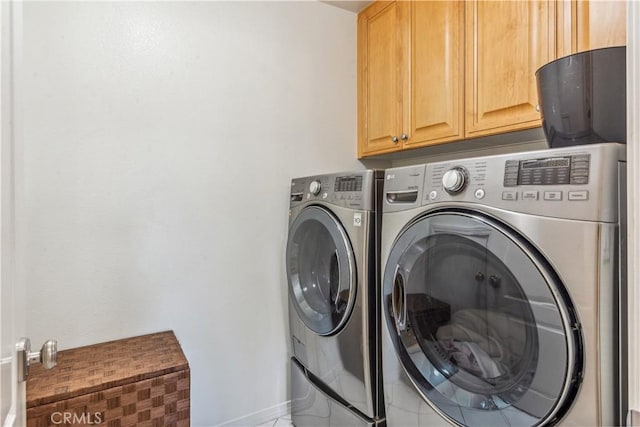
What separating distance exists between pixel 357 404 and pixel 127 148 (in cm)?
150

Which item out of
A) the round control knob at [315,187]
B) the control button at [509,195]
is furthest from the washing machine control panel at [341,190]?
the control button at [509,195]

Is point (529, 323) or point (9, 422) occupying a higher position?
point (529, 323)

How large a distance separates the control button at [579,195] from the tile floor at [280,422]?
5.79ft

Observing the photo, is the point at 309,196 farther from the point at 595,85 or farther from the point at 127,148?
the point at 595,85

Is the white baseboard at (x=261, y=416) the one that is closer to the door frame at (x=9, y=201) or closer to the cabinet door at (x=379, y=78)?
the door frame at (x=9, y=201)

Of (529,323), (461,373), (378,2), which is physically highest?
(378,2)

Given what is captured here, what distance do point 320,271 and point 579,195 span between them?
43.9 inches

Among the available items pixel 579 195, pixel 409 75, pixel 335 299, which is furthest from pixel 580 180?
pixel 409 75

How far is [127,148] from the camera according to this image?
62.6 inches

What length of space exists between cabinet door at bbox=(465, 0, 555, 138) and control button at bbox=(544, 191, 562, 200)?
2.15ft

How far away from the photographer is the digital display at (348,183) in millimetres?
1373

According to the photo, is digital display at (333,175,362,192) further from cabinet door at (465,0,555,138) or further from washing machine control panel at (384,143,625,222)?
cabinet door at (465,0,555,138)

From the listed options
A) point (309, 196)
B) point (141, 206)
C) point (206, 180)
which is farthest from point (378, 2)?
point (141, 206)

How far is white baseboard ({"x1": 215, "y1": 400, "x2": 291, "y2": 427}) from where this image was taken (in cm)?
183
